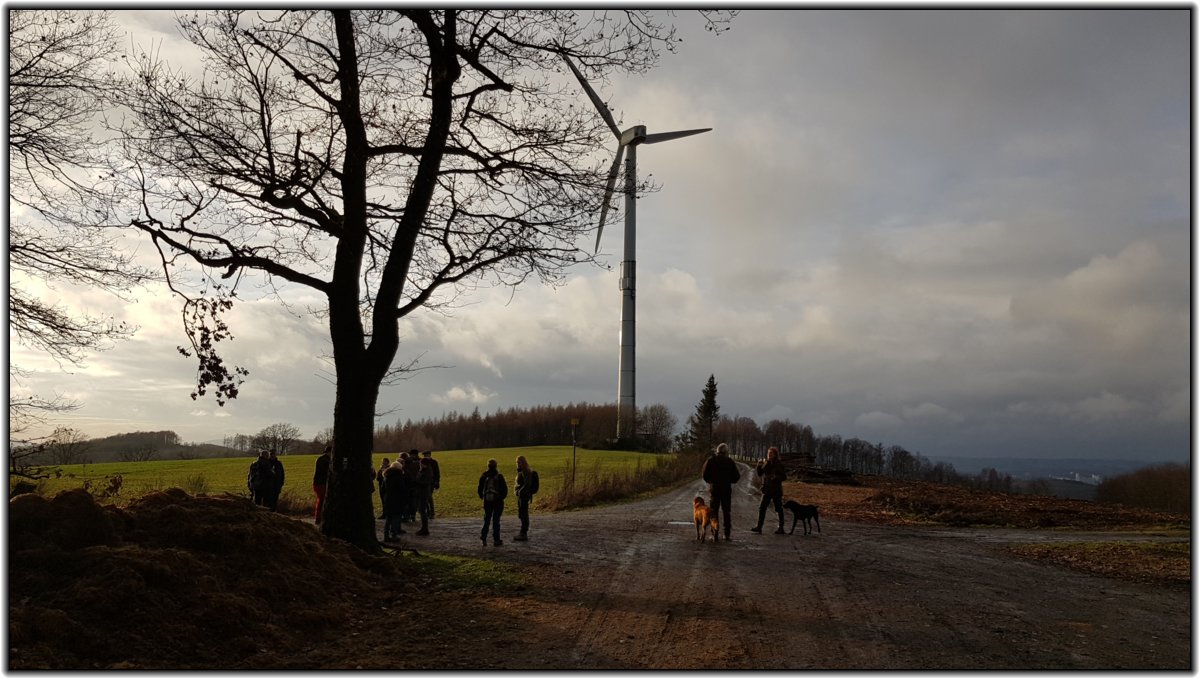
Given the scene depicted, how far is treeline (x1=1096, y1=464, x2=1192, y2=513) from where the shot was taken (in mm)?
37500

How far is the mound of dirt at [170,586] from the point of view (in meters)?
6.80

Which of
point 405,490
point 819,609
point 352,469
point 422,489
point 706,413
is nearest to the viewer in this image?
point 819,609

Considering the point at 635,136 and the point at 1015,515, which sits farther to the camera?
the point at 635,136

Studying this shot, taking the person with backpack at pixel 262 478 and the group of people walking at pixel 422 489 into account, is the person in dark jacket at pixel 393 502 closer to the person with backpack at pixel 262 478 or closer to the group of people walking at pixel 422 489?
the group of people walking at pixel 422 489

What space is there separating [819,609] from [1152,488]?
4640 cm

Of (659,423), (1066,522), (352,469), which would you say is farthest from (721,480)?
A: (659,423)

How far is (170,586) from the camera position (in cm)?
794

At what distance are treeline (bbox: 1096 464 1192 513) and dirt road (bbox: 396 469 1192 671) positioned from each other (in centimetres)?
2846

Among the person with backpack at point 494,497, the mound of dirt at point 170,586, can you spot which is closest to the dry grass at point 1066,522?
the person with backpack at point 494,497

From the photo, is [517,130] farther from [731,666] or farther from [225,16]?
[731,666]

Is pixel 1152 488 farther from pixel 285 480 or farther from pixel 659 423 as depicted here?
pixel 659 423

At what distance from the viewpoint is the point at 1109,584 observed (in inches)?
478

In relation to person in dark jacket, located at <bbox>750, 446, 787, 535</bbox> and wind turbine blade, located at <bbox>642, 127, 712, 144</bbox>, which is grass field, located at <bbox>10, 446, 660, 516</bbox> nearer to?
person in dark jacket, located at <bbox>750, 446, 787, 535</bbox>

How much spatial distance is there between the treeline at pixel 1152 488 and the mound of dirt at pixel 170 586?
124ft
